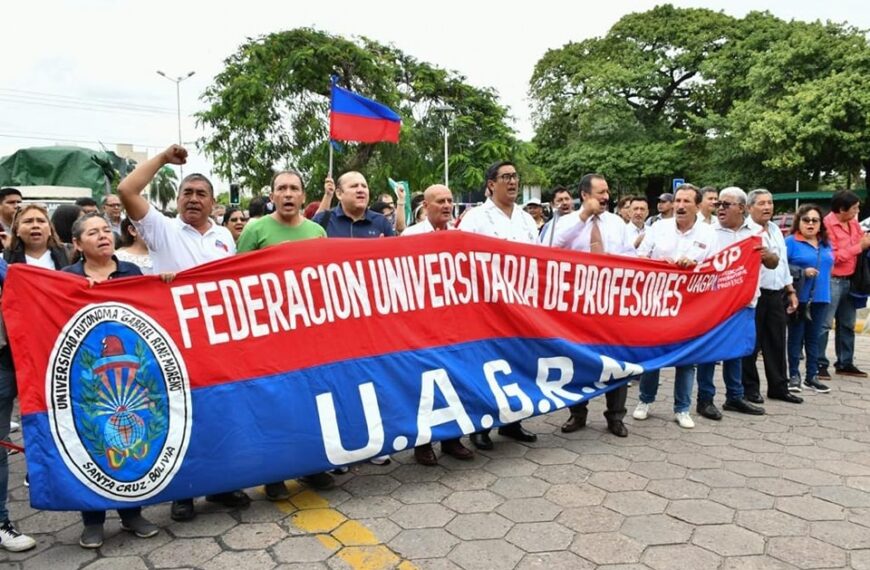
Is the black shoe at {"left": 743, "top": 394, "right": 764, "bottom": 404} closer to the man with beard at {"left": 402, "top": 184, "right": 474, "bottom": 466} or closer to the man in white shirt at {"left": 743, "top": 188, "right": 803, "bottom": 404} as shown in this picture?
the man in white shirt at {"left": 743, "top": 188, "right": 803, "bottom": 404}

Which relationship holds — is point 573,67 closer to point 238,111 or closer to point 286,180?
point 238,111

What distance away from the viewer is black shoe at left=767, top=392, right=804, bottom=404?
5.46m

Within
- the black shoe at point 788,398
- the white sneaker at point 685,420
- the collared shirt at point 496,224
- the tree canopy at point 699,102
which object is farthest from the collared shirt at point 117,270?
the tree canopy at point 699,102

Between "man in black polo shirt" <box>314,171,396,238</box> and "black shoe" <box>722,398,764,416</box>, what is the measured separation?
3127mm

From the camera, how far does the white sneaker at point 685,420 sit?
4758 mm

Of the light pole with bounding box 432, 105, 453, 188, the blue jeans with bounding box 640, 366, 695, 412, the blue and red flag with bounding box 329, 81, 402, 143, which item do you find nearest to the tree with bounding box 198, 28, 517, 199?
the light pole with bounding box 432, 105, 453, 188

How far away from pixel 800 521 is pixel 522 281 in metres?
2.02

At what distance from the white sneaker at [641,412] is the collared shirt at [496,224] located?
1.61m

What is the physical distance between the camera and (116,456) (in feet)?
9.93

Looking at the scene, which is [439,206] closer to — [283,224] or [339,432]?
[283,224]

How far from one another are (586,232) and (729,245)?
46.4 inches

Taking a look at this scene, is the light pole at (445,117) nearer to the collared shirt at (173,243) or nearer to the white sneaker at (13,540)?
the collared shirt at (173,243)

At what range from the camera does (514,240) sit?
4.45 meters

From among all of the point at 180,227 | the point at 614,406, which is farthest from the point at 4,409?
the point at 614,406
